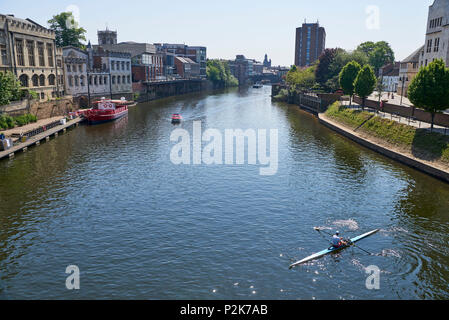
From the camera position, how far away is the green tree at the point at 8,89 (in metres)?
58.8

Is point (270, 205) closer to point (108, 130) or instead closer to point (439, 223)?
point (439, 223)

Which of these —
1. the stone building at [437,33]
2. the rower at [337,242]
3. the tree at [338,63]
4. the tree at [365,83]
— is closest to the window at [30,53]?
the tree at [365,83]

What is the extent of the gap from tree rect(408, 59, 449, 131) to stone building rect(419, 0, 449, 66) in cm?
2158

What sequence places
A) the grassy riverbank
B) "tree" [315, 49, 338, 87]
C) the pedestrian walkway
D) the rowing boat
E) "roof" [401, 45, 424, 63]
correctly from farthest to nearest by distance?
"tree" [315, 49, 338, 87] < "roof" [401, 45, 424, 63] < the pedestrian walkway < the grassy riverbank < the rowing boat

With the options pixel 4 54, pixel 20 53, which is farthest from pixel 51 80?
pixel 4 54

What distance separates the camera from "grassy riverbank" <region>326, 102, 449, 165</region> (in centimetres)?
4642

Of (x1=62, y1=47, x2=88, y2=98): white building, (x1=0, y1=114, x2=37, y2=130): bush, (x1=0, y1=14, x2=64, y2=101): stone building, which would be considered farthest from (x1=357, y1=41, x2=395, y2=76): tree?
(x1=0, y1=114, x2=37, y2=130): bush

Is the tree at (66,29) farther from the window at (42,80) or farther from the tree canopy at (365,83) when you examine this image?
the tree canopy at (365,83)

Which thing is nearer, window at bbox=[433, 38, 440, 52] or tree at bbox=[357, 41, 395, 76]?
window at bbox=[433, 38, 440, 52]

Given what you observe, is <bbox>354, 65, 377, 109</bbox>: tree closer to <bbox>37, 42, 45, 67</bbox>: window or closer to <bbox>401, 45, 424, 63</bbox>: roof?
<bbox>401, 45, 424, 63</bbox>: roof

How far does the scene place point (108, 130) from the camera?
74.2m

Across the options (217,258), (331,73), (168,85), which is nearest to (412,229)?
(217,258)

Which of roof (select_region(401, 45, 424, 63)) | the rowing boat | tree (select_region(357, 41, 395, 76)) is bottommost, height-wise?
the rowing boat

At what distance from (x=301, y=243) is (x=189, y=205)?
11.4 metres
